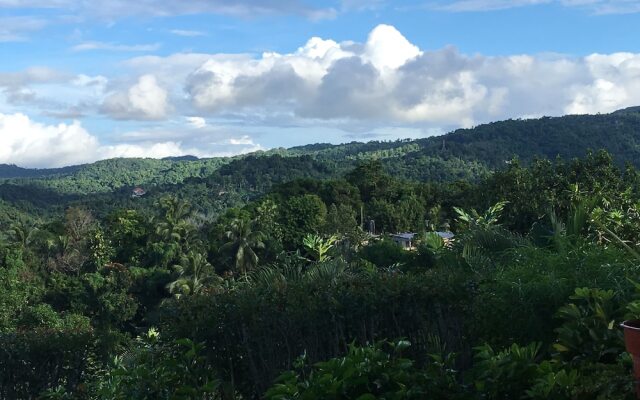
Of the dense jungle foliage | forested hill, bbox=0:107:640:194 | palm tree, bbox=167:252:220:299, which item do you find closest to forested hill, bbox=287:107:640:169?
forested hill, bbox=0:107:640:194

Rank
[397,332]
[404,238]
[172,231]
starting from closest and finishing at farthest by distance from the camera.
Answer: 1. [397,332]
2. [172,231]
3. [404,238]

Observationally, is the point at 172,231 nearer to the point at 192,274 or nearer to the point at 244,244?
the point at 244,244

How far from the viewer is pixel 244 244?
131 ft

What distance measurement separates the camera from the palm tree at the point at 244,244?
39.6 meters

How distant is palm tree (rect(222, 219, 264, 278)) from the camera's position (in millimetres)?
39600

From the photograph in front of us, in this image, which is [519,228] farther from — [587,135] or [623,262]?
[587,135]

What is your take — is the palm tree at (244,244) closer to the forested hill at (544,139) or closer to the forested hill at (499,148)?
the forested hill at (499,148)

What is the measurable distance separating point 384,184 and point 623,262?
5272 cm

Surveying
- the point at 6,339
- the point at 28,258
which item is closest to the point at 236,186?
the point at 28,258

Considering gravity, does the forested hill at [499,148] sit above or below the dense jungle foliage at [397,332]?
above

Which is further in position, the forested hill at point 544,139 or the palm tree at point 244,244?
the forested hill at point 544,139

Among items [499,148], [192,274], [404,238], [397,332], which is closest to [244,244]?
[192,274]

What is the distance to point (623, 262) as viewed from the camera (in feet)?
13.8

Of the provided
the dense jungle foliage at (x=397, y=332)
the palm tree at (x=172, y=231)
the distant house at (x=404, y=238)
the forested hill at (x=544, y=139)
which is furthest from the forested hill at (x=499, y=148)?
the dense jungle foliage at (x=397, y=332)
